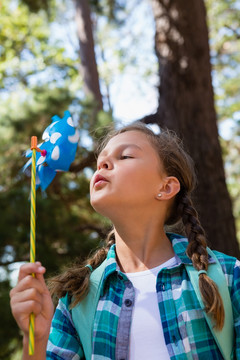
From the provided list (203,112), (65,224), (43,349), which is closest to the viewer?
(43,349)

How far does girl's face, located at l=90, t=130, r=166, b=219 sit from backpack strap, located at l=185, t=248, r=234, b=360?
32 centimetres

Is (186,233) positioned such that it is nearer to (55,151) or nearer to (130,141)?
(130,141)

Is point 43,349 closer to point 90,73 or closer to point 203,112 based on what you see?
point 203,112

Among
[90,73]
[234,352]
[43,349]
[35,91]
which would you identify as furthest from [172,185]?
[90,73]

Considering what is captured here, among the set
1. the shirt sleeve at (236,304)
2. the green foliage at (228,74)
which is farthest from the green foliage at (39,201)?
the green foliage at (228,74)

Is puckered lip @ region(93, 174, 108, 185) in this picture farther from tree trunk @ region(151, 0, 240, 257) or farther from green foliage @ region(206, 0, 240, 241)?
green foliage @ region(206, 0, 240, 241)

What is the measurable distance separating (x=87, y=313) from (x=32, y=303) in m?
0.39

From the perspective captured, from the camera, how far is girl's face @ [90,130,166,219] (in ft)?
5.21

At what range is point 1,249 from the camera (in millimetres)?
A: 4031

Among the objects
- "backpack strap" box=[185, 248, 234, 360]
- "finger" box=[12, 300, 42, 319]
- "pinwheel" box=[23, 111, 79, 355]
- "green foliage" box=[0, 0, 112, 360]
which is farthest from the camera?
"green foliage" box=[0, 0, 112, 360]

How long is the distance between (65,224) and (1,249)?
A: 0.67 meters

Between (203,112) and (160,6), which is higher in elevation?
(160,6)

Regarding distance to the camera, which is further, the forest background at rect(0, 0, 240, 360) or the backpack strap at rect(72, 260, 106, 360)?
the forest background at rect(0, 0, 240, 360)

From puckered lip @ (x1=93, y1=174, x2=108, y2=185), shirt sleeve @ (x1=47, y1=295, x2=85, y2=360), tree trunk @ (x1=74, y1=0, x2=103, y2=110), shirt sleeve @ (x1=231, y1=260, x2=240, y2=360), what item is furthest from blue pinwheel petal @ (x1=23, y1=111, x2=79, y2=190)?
tree trunk @ (x1=74, y1=0, x2=103, y2=110)
